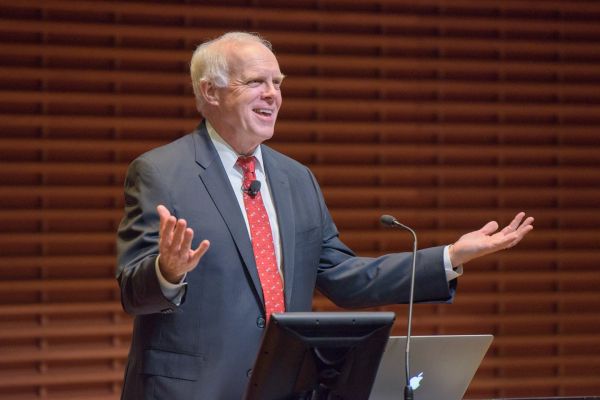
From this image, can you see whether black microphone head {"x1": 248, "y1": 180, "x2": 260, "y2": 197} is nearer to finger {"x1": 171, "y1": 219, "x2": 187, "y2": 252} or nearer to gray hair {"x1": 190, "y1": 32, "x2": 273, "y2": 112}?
gray hair {"x1": 190, "y1": 32, "x2": 273, "y2": 112}

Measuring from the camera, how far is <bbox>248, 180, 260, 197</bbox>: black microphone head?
10.1 ft

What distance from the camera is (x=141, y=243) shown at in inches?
113

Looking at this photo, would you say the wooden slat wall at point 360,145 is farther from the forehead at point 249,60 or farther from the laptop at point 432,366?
the laptop at point 432,366

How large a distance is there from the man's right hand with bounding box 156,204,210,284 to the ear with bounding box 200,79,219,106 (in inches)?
30.4

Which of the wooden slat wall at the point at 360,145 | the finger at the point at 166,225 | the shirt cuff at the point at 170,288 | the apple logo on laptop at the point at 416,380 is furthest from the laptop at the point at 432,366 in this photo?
the wooden slat wall at the point at 360,145

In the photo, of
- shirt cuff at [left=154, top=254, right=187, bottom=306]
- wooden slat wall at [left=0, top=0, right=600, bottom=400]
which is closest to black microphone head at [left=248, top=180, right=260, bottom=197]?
shirt cuff at [left=154, top=254, right=187, bottom=306]

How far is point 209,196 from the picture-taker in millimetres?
3006

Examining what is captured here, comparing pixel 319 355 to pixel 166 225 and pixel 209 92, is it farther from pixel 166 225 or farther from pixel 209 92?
pixel 209 92

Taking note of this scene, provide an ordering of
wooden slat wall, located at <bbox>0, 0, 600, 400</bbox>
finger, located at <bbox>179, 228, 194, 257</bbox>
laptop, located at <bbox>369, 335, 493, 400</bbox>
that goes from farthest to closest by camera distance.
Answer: wooden slat wall, located at <bbox>0, 0, 600, 400</bbox>, laptop, located at <bbox>369, 335, 493, 400</bbox>, finger, located at <bbox>179, 228, 194, 257</bbox>

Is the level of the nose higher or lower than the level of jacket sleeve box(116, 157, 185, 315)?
higher

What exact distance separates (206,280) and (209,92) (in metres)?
0.65

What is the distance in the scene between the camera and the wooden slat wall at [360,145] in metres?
5.57

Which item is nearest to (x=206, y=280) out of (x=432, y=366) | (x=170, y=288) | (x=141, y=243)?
(x=141, y=243)

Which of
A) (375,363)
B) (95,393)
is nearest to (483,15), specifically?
(95,393)
